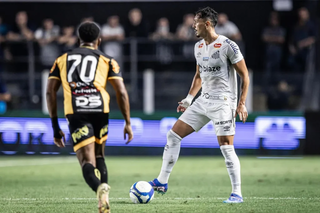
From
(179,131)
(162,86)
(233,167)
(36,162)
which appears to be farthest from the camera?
(162,86)

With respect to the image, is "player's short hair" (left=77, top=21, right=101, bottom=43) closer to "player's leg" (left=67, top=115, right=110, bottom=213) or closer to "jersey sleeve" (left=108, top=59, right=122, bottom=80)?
"jersey sleeve" (left=108, top=59, right=122, bottom=80)

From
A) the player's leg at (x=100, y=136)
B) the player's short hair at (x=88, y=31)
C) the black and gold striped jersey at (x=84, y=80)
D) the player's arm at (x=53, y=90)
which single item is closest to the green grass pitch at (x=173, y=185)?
the player's leg at (x=100, y=136)

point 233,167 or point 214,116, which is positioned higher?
point 214,116

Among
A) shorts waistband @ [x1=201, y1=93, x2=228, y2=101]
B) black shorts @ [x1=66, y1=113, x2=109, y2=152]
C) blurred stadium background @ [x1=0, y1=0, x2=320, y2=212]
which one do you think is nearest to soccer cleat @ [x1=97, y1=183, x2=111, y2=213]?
black shorts @ [x1=66, y1=113, x2=109, y2=152]

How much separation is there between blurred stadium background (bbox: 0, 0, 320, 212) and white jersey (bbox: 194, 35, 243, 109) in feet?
25.5

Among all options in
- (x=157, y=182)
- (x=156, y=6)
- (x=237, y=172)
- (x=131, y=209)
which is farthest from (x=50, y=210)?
(x=156, y=6)

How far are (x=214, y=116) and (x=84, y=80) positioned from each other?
82.3 inches

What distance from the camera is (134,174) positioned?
11.6m

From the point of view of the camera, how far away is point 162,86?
52.5ft

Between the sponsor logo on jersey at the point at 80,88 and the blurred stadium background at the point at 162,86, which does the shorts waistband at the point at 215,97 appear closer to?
the sponsor logo on jersey at the point at 80,88

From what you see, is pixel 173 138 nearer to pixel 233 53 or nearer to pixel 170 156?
pixel 170 156

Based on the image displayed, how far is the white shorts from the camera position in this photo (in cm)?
742

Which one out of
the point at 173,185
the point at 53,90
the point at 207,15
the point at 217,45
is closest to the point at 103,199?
the point at 53,90

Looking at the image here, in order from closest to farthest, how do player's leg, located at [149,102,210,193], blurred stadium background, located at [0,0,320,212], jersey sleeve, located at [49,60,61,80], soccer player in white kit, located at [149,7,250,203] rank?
jersey sleeve, located at [49,60,61,80] < soccer player in white kit, located at [149,7,250,203] < player's leg, located at [149,102,210,193] < blurred stadium background, located at [0,0,320,212]
